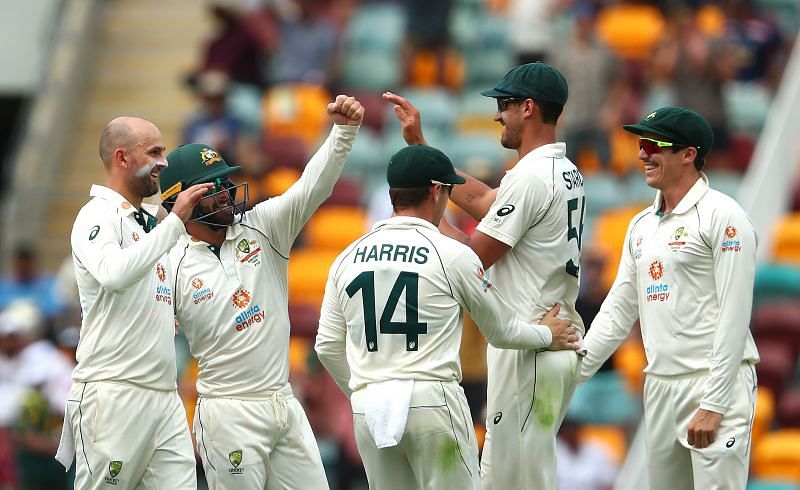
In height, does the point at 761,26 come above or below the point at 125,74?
above

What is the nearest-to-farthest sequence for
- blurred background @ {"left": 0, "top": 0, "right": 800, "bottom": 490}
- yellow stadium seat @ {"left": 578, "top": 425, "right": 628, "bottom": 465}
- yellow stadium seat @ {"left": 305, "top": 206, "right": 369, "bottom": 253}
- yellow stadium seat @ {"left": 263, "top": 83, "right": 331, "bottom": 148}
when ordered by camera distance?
yellow stadium seat @ {"left": 578, "top": 425, "right": 628, "bottom": 465}
blurred background @ {"left": 0, "top": 0, "right": 800, "bottom": 490}
yellow stadium seat @ {"left": 305, "top": 206, "right": 369, "bottom": 253}
yellow stadium seat @ {"left": 263, "top": 83, "right": 331, "bottom": 148}

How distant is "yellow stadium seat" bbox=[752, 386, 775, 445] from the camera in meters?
12.0

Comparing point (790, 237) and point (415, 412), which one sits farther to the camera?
point (790, 237)

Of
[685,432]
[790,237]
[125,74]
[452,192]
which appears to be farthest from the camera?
[125,74]

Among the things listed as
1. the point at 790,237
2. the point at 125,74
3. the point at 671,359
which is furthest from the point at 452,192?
the point at 125,74

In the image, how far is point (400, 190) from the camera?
7137 mm

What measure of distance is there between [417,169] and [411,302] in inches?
24.5

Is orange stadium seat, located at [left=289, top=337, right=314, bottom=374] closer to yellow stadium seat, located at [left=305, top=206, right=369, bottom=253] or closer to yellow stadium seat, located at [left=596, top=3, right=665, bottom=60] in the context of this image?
yellow stadium seat, located at [left=305, top=206, right=369, bottom=253]

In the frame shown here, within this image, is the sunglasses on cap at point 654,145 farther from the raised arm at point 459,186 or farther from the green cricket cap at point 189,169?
the green cricket cap at point 189,169

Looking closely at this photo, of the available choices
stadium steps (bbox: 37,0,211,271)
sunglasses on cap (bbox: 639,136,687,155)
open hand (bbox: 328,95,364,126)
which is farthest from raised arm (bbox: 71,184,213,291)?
stadium steps (bbox: 37,0,211,271)

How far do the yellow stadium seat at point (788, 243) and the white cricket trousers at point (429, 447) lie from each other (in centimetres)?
683

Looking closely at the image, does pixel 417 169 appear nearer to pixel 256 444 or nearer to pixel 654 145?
pixel 654 145

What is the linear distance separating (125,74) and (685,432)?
534 inches

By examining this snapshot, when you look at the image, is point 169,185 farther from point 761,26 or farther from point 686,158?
point 761,26
